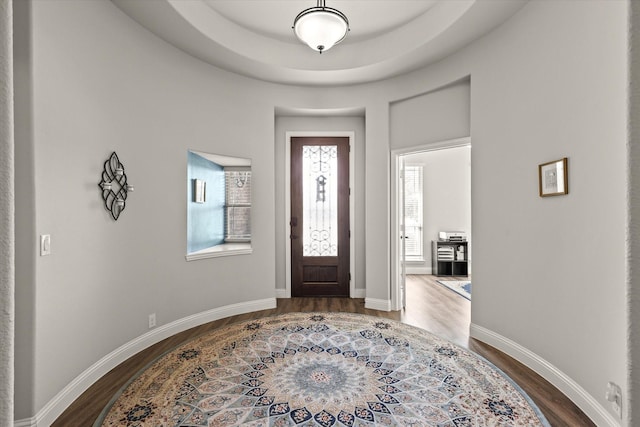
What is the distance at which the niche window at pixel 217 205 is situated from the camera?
3693 millimetres

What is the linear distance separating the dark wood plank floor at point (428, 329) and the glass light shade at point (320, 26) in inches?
119

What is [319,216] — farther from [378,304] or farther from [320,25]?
[320,25]

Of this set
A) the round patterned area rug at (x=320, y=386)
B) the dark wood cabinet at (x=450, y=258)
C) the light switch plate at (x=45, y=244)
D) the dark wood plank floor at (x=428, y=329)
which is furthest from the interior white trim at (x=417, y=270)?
the light switch plate at (x=45, y=244)

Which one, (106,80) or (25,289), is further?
(106,80)

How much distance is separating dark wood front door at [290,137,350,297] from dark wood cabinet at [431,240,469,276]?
2.51m

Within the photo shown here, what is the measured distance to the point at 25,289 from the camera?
1.87 m

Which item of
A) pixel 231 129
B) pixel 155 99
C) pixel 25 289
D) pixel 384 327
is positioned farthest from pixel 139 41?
pixel 384 327

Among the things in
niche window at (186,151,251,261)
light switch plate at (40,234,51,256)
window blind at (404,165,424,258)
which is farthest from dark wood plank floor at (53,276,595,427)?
window blind at (404,165,424,258)

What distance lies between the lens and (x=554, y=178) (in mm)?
2350

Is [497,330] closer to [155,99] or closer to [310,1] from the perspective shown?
[310,1]

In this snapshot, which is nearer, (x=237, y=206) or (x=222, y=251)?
(x=222, y=251)

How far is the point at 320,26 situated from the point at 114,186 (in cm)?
214

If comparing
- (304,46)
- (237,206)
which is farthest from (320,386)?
(304,46)

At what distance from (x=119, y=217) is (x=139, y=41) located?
1.60 meters
